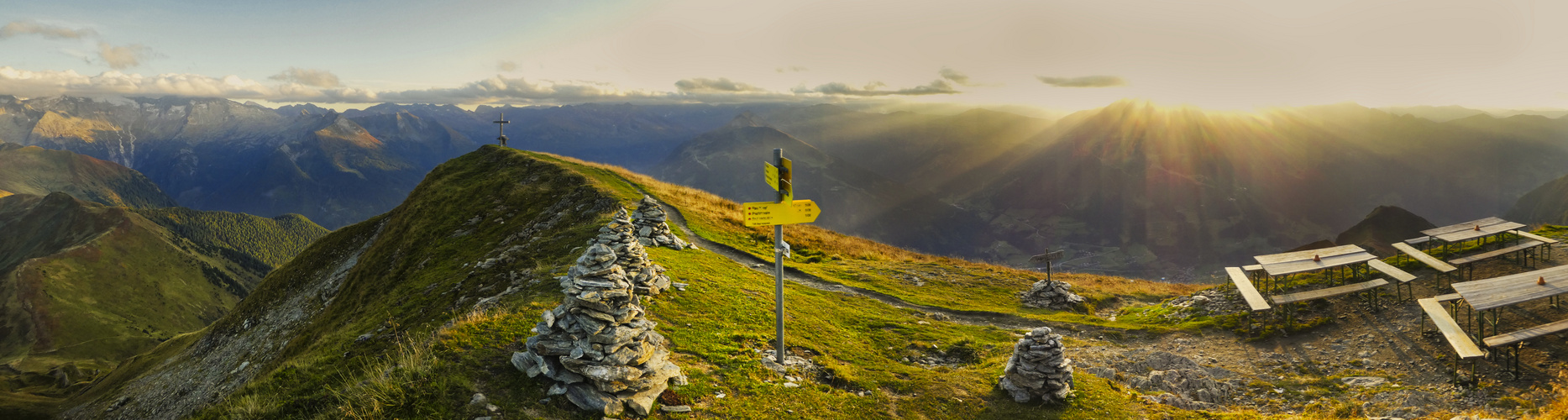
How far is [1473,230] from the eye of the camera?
2383cm

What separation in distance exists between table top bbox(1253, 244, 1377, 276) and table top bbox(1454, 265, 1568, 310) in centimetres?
517

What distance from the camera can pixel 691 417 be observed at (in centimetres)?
1021

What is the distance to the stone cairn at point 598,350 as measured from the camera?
966cm

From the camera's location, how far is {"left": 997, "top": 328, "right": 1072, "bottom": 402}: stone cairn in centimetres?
1335

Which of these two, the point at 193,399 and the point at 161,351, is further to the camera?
the point at 161,351

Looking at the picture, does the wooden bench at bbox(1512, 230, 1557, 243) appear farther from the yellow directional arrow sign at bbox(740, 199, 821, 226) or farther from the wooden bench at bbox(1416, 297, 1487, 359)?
the yellow directional arrow sign at bbox(740, 199, 821, 226)

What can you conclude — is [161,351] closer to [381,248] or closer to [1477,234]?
[381,248]

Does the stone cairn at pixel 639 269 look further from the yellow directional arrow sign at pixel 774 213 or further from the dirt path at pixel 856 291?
the dirt path at pixel 856 291

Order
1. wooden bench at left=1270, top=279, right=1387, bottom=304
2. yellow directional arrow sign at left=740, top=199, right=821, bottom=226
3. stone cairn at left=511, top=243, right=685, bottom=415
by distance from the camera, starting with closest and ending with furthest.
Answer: stone cairn at left=511, top=243, right=685, bottom=415 < yellow directional arrow sign at left=740, top=199, right=821, bottom=226 < wooden bench at left=1270, top=279, right=1387, bottom=304

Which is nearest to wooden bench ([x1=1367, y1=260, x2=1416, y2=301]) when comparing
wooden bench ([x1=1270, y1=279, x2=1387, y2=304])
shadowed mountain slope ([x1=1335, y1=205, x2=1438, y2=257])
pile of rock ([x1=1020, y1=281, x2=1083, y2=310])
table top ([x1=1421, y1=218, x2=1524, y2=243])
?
wooden bench ([x1=1270, y1=279, x2=1387, y2=304])

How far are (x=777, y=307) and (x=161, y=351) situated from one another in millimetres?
63922

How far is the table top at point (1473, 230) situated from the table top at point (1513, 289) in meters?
8.04

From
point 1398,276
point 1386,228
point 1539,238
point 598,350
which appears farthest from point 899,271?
point 1386,228

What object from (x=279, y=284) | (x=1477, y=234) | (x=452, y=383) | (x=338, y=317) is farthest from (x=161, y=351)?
(x=1477, y=234)
